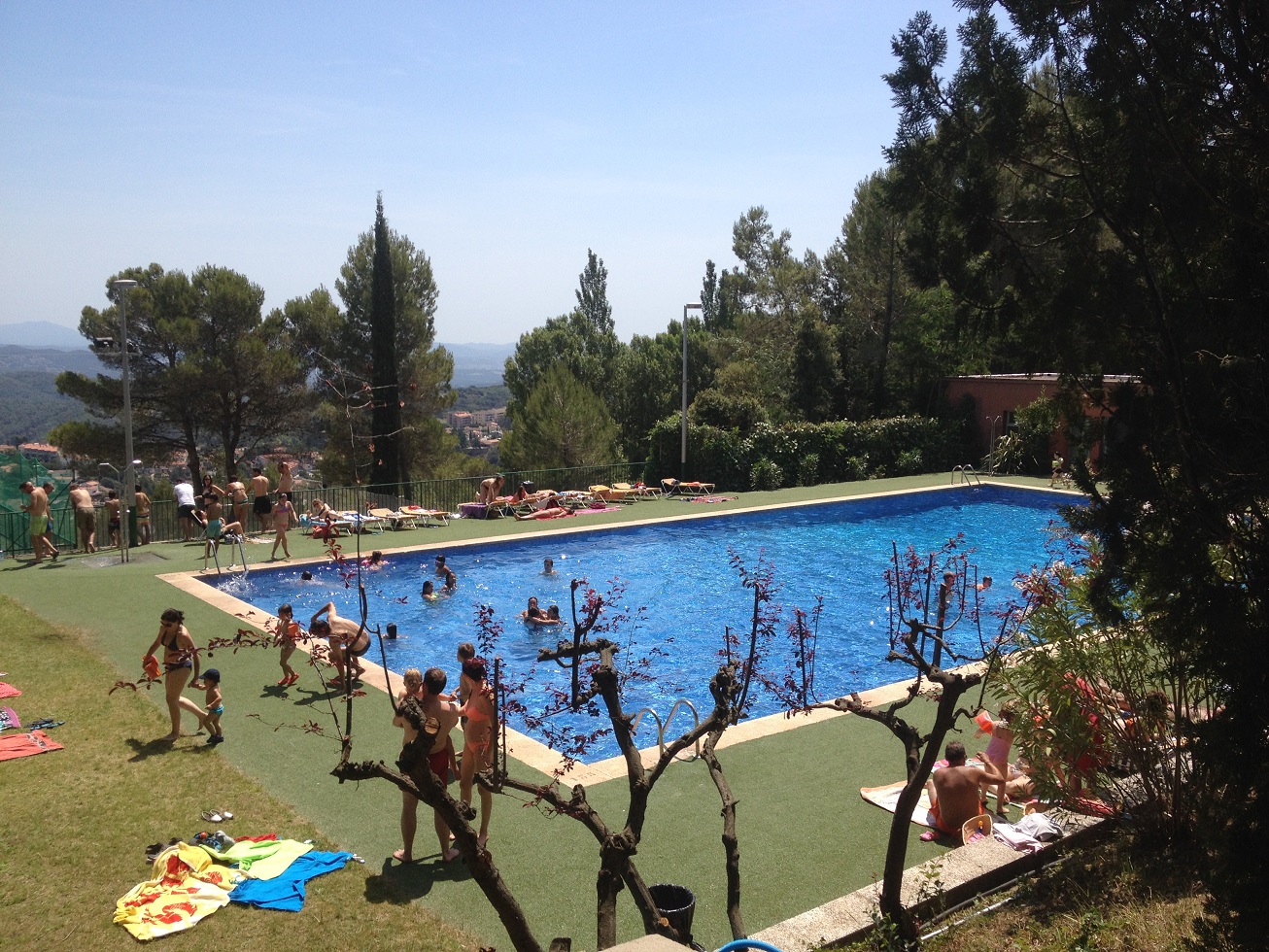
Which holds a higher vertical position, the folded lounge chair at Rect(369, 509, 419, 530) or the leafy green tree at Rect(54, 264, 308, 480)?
the leafy green tree at Rect(54, 264, 308, 480)

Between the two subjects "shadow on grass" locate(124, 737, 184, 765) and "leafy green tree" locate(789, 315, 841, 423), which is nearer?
"shadow on grass" locate(124, 737, 184, 765)

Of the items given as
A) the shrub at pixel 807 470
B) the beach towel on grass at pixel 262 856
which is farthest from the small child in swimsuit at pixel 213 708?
the shrub at pixel 807 470

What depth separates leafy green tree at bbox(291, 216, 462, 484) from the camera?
39250 millimetres

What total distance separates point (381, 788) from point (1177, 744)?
248 inches

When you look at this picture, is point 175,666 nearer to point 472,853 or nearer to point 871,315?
point 472,853

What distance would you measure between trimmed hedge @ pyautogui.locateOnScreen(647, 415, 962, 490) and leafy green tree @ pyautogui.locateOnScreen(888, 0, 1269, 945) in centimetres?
2299

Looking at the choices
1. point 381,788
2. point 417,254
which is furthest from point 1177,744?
point 417,254

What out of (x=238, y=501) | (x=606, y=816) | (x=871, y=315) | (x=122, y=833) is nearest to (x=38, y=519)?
(x=238, y=501)

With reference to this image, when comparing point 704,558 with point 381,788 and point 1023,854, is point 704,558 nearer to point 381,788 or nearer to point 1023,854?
point 381,788

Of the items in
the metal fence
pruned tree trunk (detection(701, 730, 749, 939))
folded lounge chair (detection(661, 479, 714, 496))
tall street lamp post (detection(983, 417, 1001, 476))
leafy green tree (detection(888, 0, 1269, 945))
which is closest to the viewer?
leafy green tree (detection(888, 0, 1269, 945))

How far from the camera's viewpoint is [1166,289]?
4.90 m

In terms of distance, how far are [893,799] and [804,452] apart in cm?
2164

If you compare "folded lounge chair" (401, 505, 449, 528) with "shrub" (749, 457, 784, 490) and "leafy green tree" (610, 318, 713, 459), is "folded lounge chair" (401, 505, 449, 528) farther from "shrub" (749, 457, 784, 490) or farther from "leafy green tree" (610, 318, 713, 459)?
"leafy green tree" (610, 318, 713, 459)

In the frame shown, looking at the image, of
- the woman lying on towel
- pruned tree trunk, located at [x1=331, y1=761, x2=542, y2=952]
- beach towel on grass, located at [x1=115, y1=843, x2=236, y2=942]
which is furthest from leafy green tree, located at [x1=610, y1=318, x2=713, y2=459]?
pruned tree trunk, located at [x1=331, y1=761, x2=542, y2=952]
